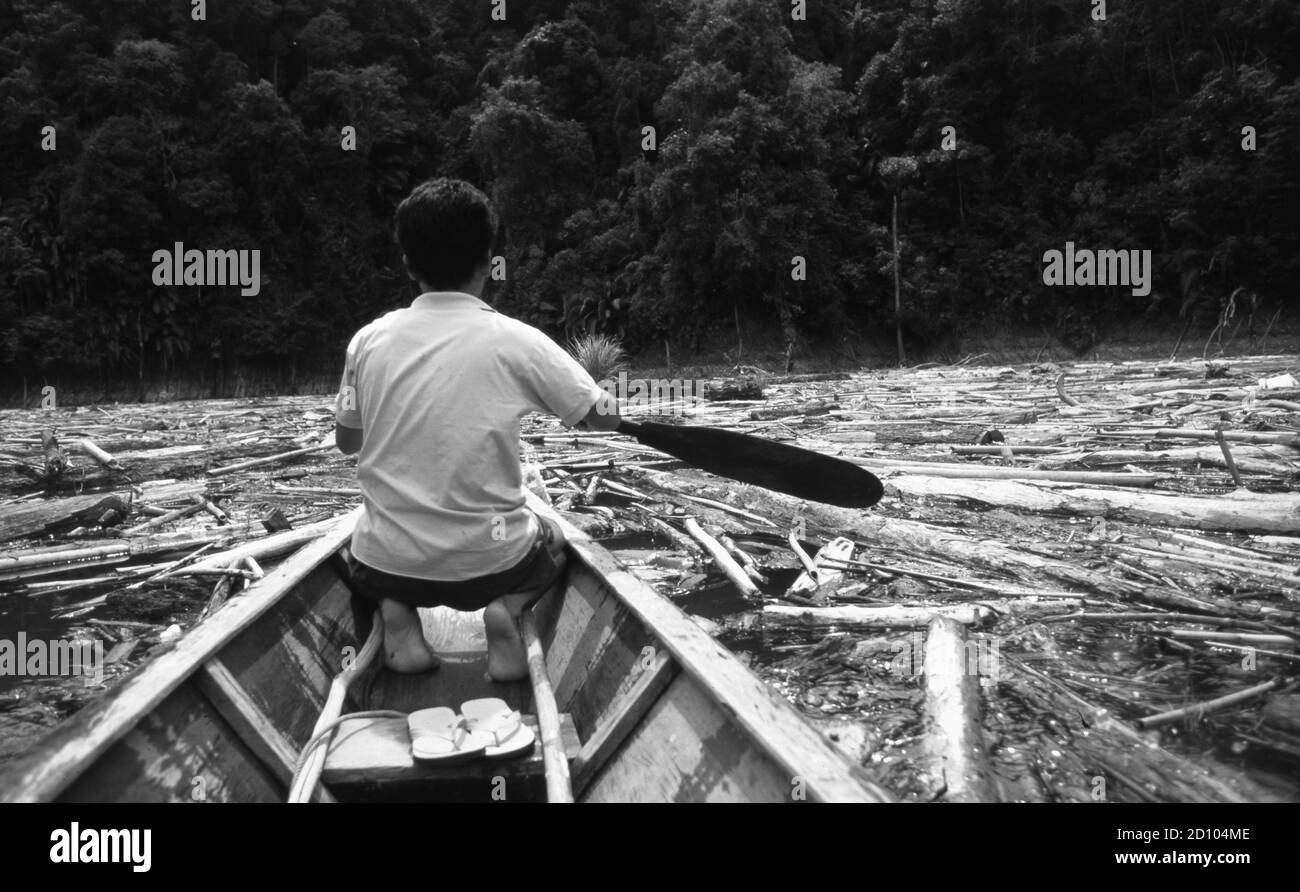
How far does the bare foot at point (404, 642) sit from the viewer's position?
2.04m

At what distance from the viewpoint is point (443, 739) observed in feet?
5.13

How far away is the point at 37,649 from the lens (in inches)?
102

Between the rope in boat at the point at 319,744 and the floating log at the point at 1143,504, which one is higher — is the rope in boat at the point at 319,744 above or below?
below

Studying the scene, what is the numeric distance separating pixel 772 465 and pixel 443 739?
141 centimetres

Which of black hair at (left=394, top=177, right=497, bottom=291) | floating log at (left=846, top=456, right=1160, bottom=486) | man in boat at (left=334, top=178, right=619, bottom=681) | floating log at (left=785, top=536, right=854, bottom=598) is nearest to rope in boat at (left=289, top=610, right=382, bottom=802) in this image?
man in boat at (left=334, top=178, right=619, bottom=681)

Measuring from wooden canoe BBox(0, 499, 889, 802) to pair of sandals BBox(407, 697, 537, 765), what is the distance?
3 cm

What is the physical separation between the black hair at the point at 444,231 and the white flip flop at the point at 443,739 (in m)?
0.99

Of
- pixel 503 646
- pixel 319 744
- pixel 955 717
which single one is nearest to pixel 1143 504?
pixel 955 717

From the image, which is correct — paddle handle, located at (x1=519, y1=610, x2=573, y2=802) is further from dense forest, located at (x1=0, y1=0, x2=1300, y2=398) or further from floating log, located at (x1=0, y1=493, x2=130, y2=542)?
dense forest, located at (x1=0, y1=0, x2=1300, y2=398)

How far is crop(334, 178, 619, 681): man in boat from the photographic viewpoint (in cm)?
181

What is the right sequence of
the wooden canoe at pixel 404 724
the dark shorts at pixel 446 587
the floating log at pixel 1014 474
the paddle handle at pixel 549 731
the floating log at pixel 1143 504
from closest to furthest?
1. the wooden canoe at pixel 404 724
2. the paddle handle at pixel 549 731
3. the dark shorts at pixel 446 587
4. the floating log at pixel 1143 504
5. the floating log at pixel 1014 474

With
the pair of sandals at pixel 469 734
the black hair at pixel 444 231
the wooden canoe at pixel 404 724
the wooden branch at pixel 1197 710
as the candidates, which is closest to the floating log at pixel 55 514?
the wooden canoe at pixel 404 724

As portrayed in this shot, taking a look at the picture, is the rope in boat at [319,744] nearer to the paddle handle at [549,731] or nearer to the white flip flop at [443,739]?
the white flip flop at [443,739]

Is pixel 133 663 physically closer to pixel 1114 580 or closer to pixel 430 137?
pixel 1114 580
